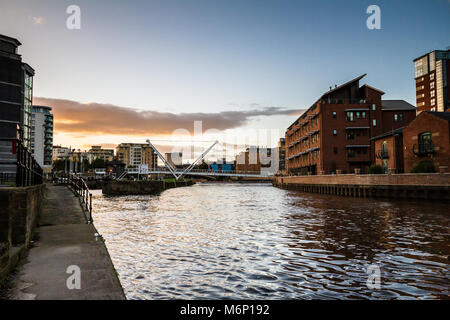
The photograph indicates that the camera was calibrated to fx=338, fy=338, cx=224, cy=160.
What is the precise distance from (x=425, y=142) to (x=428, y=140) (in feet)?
1.78

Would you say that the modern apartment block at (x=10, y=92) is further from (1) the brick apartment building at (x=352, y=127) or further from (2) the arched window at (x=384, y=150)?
(2) the arched window at (x=384, y=150)

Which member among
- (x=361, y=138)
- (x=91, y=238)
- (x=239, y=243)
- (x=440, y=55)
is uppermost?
(x=440, y=55)

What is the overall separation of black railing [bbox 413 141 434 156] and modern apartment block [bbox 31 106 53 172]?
121 m

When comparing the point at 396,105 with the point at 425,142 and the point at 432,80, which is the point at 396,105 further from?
the point at 432,80

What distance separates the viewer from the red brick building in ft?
140

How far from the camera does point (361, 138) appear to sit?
69.2m

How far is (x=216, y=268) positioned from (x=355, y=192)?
134 ft

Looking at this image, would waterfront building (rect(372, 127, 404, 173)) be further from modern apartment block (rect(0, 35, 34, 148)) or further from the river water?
modern apartment block (rect(0, 35, 34, 148))

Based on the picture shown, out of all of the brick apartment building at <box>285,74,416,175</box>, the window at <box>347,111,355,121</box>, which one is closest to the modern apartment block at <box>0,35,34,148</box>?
the brick apartment building at <box>285,74,416,175</box>

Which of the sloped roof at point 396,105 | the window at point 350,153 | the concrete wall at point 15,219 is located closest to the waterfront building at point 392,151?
the window at point 350,153

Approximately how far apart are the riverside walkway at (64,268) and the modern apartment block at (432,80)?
136 meters
